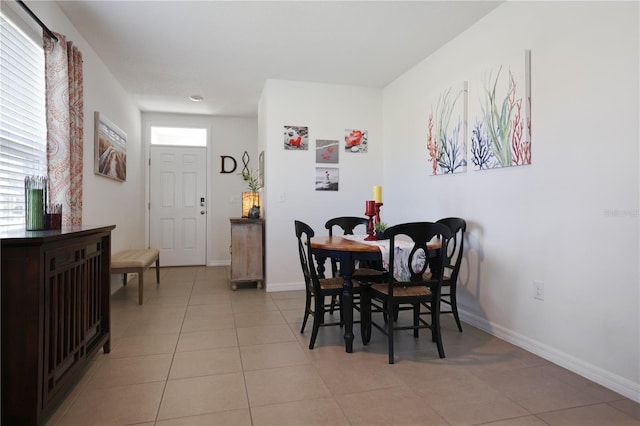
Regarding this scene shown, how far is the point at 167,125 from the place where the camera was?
233 inches

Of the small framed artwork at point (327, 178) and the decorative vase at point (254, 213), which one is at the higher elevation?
the small framed artwork at point (327, 178)

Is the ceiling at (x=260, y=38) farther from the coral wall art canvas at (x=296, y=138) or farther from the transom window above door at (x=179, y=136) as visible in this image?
the transom window above door at (x=179, y=136)

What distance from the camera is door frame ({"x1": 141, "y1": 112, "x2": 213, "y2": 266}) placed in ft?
19.2

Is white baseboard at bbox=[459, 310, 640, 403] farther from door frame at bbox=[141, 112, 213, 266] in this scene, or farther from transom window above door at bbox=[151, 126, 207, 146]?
transom window above door at bbox=[151, 126, 207, 146]

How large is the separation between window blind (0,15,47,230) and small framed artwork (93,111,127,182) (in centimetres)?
102

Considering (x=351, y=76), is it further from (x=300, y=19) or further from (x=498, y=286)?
(x=498, y=286)

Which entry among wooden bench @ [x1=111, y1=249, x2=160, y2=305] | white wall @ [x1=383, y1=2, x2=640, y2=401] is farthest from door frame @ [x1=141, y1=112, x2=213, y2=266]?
white wall @ [x1=383, y1=2, x2=640, y2=401]

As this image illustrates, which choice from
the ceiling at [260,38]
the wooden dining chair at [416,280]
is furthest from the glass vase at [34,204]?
the wooden dining chair at [416,280]

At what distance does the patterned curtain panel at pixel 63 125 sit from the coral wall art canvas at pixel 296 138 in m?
2.07

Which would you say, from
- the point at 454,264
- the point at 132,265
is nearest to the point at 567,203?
the point at 454,264

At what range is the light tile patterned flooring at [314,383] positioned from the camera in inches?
67.1

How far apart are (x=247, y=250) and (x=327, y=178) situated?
1293mm

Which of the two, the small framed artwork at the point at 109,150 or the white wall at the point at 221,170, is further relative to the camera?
the white wall at the point at 221,170

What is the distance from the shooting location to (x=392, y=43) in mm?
3377
